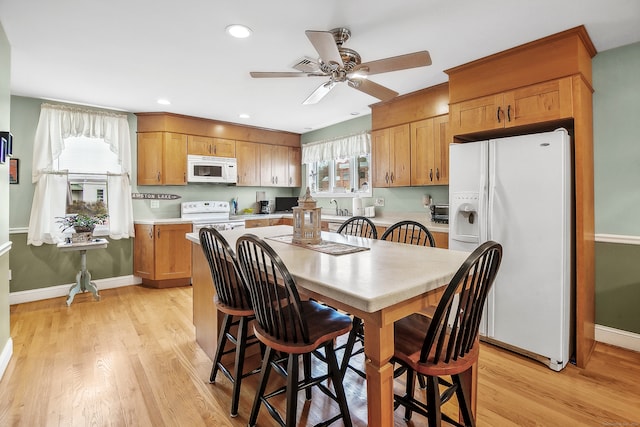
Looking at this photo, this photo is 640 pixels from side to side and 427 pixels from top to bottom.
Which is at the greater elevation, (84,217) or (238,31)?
(238,31)

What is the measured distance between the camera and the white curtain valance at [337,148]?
181 inches

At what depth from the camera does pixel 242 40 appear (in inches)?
93.1

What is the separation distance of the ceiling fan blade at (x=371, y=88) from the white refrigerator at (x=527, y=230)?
0.81 metres

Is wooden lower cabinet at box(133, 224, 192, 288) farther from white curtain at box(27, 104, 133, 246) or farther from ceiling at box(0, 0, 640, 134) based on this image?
ceiling at box(0, 0, 640, 134)

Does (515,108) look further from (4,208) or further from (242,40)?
(4,208)

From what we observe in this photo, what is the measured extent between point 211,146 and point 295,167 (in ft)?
5.21

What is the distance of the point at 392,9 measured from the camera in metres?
1.98

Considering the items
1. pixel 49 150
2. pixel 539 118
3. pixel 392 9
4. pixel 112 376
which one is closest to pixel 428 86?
pixel 539 118

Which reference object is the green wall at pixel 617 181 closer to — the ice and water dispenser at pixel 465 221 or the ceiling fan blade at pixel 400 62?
the ice and water dispenser at pixel 465 221

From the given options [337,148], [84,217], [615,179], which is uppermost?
[337,148]

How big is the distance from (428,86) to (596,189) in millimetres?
1787

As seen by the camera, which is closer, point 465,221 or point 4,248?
point 4,248

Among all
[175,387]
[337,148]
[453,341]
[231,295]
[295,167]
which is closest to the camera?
[453,341]

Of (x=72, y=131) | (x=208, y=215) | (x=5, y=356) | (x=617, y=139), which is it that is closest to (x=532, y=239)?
(x=617, y=139)
